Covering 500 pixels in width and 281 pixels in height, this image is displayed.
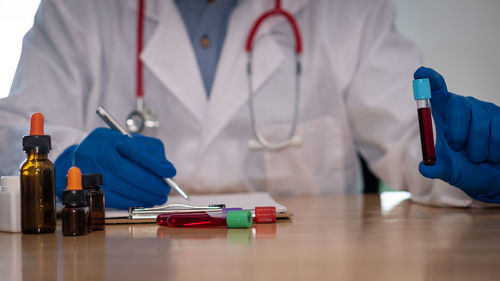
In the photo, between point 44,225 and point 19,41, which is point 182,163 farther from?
point 44,225

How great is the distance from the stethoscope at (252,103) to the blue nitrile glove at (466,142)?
556 millimetres

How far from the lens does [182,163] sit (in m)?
1.24

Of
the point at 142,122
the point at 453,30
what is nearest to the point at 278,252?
the point at 142,122

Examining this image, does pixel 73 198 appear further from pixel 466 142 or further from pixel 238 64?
pixel 238 64

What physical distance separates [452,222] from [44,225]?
55cm

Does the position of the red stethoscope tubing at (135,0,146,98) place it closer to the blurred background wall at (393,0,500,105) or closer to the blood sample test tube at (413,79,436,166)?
the blood sample test tube at (413,79,436,166)

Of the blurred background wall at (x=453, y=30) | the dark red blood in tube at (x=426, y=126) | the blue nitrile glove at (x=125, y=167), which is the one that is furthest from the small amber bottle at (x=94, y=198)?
the blurred background wall at (x=453, y=30)

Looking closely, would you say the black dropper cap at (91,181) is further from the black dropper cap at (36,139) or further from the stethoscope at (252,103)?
the stethoscope at (252,103)

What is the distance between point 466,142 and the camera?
0.74m

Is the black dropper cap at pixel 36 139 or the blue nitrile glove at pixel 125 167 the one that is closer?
the black dropper cap at pixel 36 139

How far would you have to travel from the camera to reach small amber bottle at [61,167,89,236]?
55cm

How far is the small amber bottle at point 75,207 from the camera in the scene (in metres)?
0.55

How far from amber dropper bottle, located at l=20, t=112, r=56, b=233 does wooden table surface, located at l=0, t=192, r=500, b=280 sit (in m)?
0.02

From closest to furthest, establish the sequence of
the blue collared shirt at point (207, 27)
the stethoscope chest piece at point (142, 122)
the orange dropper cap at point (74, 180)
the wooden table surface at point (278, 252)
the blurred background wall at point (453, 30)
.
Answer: the wooden table surface at point (278, 252)
the orange dropper cap at point (74, 180)
the stethoscope chest piece at point (142, 122)
the blue collared shirt at point (207, 27)
the blurred background wall at point (453, 30)
